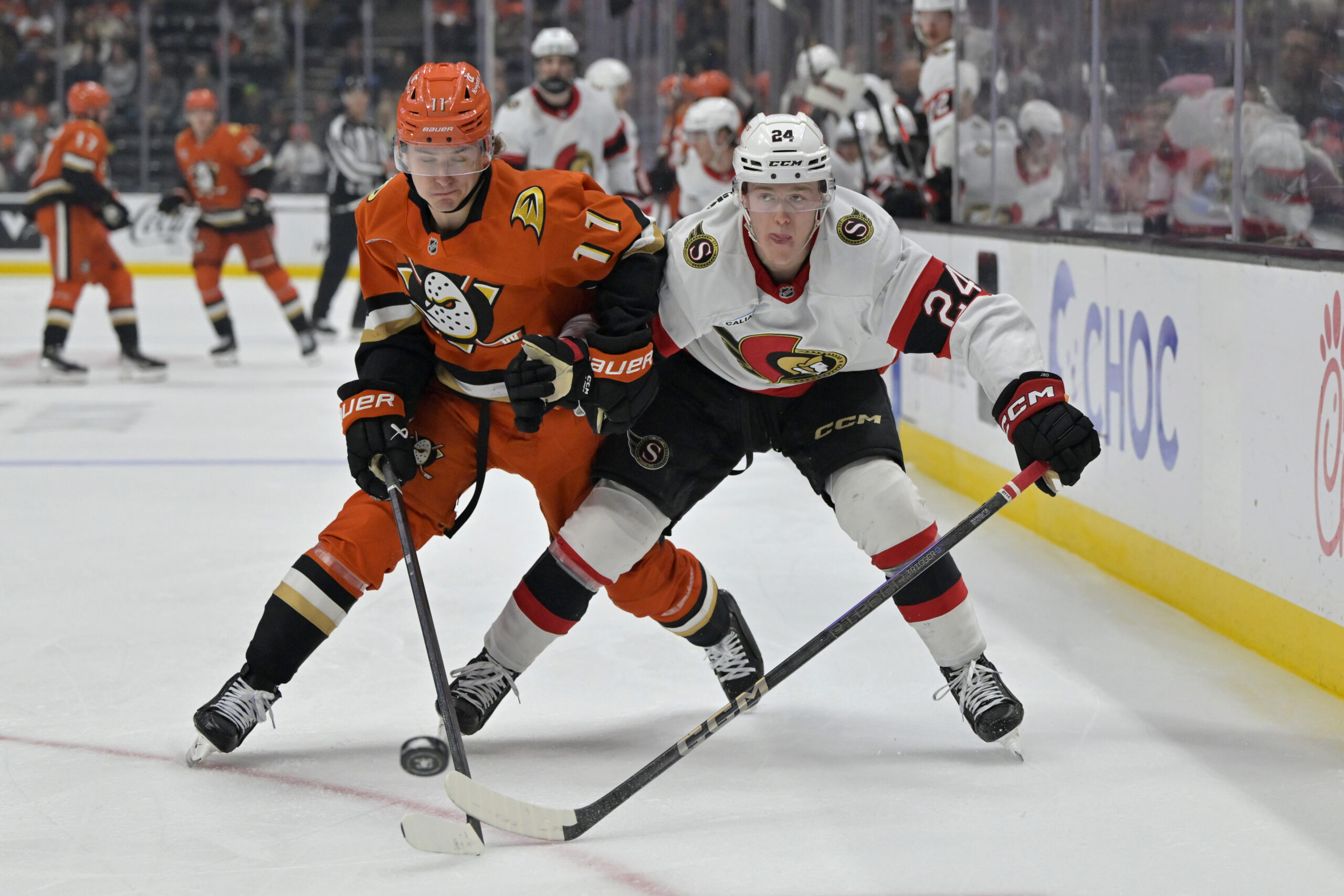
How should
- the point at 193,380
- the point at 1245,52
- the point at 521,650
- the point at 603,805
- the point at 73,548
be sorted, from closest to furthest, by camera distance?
1. the point at 603,805
2. the point at 521,650
3. the point at 1245,52
4. the point at 73,548
5. the point at 193,380

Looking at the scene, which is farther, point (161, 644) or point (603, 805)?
point (161, 644)

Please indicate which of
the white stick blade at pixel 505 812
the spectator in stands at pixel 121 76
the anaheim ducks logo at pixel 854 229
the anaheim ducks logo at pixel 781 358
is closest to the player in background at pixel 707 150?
the anaheim ducks logo at pixel 781 358

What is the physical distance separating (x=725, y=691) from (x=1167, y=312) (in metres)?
1.42

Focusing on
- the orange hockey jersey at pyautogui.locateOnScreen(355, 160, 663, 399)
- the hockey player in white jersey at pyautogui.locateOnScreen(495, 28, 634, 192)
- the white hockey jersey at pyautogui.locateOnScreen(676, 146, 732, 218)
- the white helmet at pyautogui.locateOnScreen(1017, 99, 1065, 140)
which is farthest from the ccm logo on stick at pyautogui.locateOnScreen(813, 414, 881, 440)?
the white hockey jersey at pyautogui.locateOnScreen(676, 146, 732, 218)

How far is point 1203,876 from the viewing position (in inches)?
76.1

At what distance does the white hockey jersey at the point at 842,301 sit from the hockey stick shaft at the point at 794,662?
0.15 metres

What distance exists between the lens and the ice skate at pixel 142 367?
7.41 m

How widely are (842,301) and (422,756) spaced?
0.93 m

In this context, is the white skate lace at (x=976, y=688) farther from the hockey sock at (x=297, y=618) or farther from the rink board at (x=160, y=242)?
the rink board at (x=160, y=242)

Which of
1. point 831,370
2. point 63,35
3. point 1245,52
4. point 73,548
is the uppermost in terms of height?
point 63,35

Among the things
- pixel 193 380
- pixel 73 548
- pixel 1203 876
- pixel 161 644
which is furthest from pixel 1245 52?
pixel 193 380

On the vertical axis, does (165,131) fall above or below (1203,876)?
above

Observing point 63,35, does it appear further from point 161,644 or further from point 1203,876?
point 1203,876

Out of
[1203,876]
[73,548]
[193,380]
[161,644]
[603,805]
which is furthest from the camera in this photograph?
[193,380]
